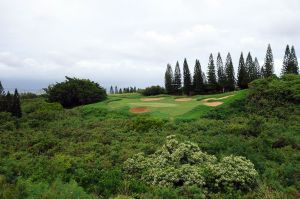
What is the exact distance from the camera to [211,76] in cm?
5881

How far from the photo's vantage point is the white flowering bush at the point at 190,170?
533 inches

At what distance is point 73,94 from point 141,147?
2910 cm

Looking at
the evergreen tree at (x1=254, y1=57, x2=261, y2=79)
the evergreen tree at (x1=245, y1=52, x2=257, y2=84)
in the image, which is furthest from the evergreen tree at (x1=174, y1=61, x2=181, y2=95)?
the evergreen tree at (x1=254, y1=57, x2=261, y2=79)

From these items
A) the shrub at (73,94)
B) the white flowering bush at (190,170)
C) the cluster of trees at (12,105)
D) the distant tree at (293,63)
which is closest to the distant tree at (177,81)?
the shrub at (73,94)

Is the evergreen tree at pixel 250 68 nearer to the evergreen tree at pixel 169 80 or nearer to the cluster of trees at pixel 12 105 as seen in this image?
the evergreen tree at pixel 169 80

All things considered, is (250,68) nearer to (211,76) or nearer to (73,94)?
(211,76)

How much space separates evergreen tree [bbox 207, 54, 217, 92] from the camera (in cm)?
5800

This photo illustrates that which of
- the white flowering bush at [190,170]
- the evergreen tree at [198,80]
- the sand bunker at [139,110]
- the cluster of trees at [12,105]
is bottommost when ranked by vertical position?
the white flowering bush at [190,170]

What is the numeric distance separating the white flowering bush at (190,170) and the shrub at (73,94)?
104 feet

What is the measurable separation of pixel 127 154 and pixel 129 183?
5.42 m

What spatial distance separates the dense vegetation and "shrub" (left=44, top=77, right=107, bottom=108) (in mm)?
10098

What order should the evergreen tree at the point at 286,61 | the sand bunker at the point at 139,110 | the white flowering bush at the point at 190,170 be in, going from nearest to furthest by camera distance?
the white flowering bush at the point at 190,170
the sand bunker at the point at 139,110
the evergreen tree at the point at 286,61

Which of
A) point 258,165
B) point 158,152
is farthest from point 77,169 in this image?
point 258,165

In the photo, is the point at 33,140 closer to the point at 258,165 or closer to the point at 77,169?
the point at 77,169
